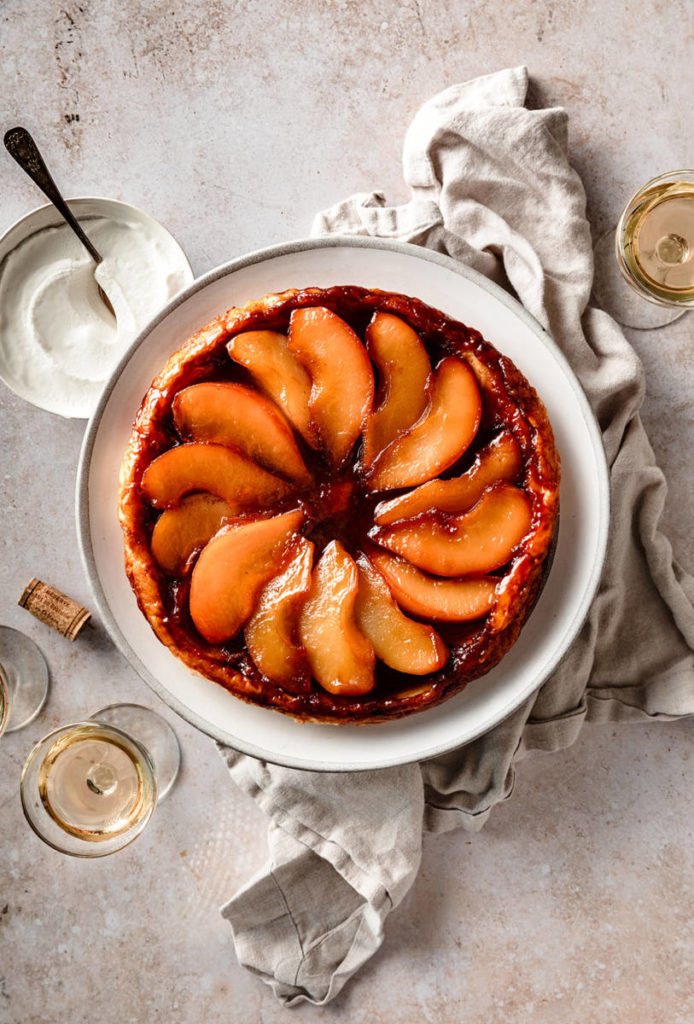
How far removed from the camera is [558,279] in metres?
2.58

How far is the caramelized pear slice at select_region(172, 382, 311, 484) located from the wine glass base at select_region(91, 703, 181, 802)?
108cm

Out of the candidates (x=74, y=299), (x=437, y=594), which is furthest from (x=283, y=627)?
(x=74, y=299)

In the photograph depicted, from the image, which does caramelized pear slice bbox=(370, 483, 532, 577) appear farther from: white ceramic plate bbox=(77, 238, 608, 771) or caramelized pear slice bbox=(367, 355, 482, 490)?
white ceramic plate bbox=(77, 238, 608, 771)

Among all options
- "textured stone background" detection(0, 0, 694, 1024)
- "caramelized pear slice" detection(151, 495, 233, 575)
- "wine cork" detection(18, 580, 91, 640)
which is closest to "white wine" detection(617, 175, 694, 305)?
"textured stone background" detection(0, 0, 694, 1024)

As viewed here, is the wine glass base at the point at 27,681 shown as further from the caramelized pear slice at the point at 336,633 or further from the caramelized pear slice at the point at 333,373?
the caramelized pear slice at the point at 333,373

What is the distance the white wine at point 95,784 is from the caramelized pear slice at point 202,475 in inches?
37.2

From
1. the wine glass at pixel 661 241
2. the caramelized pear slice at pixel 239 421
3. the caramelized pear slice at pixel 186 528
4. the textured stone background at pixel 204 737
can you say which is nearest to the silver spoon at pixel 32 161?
the textured stone background at pixel 204 737

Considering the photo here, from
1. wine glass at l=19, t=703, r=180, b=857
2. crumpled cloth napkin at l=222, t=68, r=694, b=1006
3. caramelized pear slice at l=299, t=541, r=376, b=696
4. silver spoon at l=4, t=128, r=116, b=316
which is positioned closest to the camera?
caramelized pear slice at l=299, t=541, r=376, b=696

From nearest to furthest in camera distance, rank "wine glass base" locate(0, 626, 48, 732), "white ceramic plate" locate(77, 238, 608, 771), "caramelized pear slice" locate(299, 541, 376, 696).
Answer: "caramelized pear slice" locate(299, 541, 376, 696)
"white ceramic plate" locate(77, 238, 608, 771)
"wine glass base" locate(0, 626, 48, 732)

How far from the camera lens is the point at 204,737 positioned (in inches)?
108

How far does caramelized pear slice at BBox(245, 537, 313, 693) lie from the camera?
2.07 metres

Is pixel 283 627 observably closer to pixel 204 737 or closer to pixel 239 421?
pixel 239 421

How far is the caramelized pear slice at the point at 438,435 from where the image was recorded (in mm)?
2104

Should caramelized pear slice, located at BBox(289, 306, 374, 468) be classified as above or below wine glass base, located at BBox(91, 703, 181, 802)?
above
